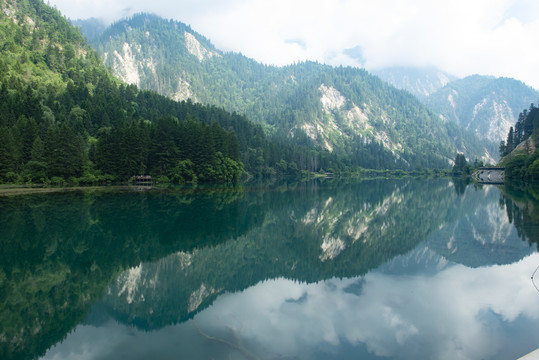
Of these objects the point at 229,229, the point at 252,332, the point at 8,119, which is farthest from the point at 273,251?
the point at 8,119

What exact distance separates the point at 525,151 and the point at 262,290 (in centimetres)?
13437

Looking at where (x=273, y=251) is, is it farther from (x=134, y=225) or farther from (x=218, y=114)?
(x=218, y=114)

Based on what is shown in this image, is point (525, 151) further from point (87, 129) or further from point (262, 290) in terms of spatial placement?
point (87, 129)

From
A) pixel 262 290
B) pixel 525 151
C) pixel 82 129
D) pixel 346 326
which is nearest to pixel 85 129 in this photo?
pixel 82 129

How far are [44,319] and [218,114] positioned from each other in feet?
442

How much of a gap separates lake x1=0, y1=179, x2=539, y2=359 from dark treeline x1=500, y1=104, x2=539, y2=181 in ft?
275

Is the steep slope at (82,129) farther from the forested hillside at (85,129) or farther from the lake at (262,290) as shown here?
the lake at (262,290)

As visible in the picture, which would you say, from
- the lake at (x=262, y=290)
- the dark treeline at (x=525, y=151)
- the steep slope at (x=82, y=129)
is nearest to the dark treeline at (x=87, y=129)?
the steep slope at (x=82, y=129)

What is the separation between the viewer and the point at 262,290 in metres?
15.5

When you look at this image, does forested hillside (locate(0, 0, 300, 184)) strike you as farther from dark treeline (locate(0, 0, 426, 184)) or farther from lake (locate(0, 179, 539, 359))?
lake (locate(0, 179, 539, 359))

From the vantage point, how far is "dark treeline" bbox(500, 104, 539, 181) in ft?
309

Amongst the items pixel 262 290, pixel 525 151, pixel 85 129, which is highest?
pixel 85 129

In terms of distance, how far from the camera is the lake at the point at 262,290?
1042 cm

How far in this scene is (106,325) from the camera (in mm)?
11484
